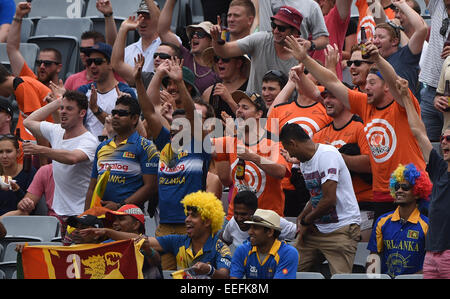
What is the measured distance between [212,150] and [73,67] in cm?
434

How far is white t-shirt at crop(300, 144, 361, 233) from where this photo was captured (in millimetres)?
7867

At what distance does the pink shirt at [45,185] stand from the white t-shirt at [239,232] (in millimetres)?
2169

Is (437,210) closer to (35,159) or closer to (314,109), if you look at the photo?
(314,109)

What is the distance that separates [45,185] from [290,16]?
3030mm

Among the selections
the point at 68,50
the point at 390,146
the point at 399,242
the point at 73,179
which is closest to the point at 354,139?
the point at 390,146

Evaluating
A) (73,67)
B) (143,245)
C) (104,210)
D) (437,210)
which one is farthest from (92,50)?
(437,210)

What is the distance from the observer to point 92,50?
10258 mm

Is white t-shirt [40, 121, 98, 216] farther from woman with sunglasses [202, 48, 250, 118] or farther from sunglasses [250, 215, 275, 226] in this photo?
sunglasses [250, 215, 275, 226]

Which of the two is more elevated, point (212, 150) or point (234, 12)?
point (234, 12)

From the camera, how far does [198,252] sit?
7.46 meters

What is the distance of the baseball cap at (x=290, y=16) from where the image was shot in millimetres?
9508

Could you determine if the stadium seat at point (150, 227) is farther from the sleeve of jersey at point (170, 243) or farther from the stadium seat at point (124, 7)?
the stadium seat at point (124, 7)

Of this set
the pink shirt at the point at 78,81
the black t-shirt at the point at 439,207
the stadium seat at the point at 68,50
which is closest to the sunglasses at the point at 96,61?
the pink shirt at the point at 78,81

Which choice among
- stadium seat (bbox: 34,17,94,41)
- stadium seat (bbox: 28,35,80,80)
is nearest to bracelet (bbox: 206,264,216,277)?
stadium seat (bbox: 28,35,80,80)
